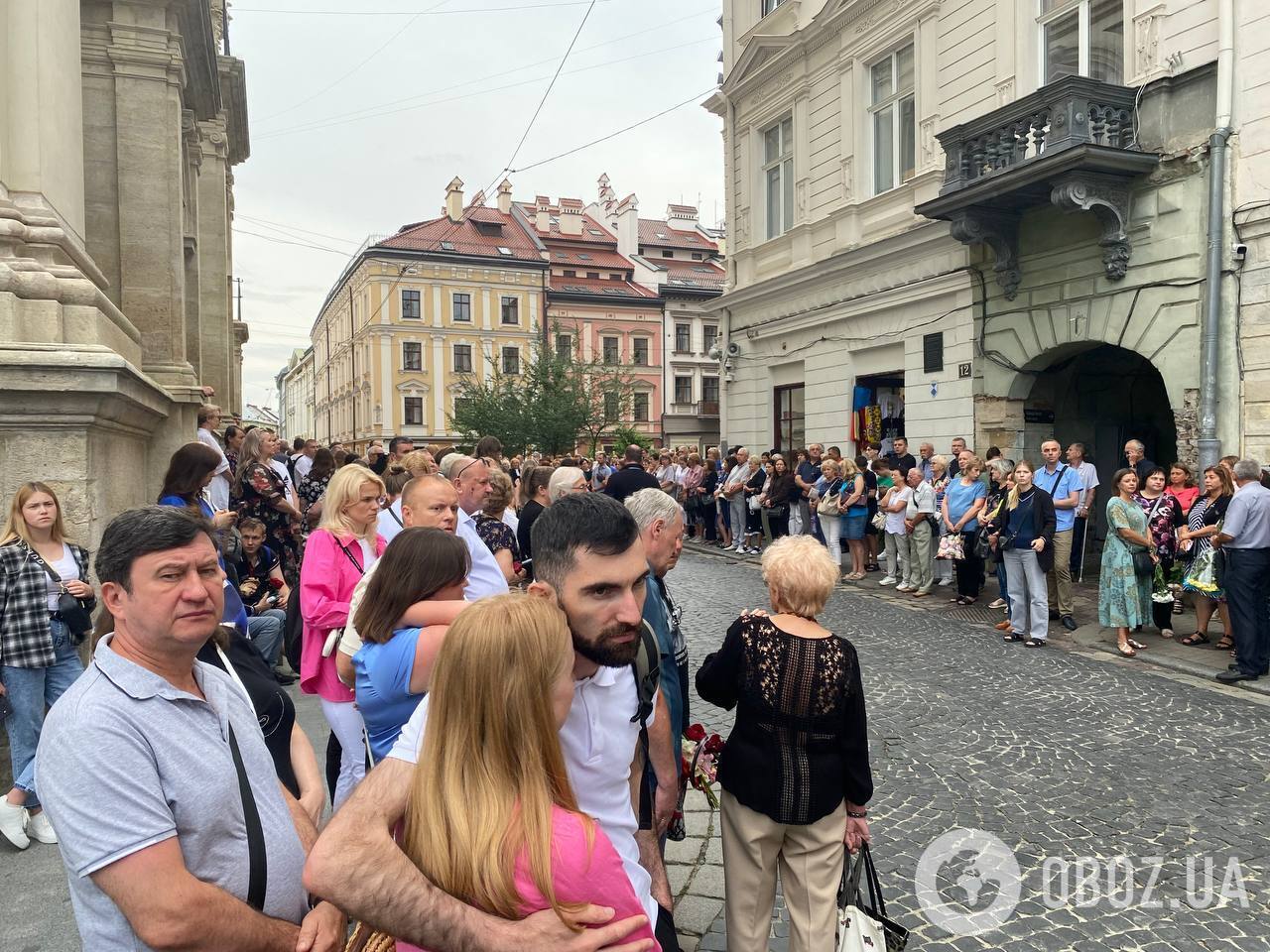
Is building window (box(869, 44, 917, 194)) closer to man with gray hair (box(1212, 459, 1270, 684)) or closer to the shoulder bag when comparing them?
man with gray hair (box(1212, 459, 1270, 684))

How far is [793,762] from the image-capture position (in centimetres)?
282

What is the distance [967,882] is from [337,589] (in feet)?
10.2

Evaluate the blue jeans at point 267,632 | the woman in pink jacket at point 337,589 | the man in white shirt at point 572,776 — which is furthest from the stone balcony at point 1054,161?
the man in white shirt at point 572,776

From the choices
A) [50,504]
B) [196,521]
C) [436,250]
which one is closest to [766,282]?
[50,504]

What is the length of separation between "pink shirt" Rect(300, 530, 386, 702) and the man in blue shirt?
800 cm

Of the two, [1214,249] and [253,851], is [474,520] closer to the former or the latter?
[253,851]

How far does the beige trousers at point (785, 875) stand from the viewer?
Answer: 285 cm

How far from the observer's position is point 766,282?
62.7 feet

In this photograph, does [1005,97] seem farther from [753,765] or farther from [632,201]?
[632,201]

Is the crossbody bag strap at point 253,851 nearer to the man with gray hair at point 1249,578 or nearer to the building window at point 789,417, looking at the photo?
the man with gray hair at point 1249,578

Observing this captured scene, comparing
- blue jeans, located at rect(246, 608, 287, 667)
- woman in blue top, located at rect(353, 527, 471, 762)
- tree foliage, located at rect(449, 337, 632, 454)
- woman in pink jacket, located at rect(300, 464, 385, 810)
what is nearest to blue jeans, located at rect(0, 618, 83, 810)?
woman in pink jacket, located at rect(300, 464, 385, 810)

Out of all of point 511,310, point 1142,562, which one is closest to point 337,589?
point 1142,562

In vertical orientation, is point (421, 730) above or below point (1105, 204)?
below

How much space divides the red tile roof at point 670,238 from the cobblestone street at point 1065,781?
48.8 meters
